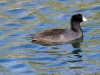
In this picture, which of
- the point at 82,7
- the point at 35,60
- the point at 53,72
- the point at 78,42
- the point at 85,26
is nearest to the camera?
the point at 53,72

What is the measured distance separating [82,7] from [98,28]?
2.86 meters

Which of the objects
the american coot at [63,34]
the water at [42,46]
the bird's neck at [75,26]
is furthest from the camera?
the bird's neck at [75,26]

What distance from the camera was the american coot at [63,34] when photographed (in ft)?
48.3

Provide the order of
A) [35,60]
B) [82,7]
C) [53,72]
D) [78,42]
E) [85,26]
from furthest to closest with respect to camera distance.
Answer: [82,7] → [85,26] → [78,42] → [35,60] → [53,72]

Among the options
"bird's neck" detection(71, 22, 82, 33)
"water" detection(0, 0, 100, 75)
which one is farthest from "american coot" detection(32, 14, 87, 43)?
"water" detection(0, 0, 100, 75)

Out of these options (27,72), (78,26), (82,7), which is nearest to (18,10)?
(82,7)

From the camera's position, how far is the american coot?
1472cm

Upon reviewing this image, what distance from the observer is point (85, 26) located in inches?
649

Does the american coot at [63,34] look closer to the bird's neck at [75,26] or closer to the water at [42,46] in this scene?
the bird's neck at [75,26]

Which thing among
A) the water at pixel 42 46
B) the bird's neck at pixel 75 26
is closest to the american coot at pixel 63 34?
the bird's neck at pixel 75 26

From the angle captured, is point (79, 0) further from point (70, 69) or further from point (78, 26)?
point (70, 69)

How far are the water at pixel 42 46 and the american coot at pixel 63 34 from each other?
0.91ft

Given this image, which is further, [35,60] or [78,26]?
[78,26]

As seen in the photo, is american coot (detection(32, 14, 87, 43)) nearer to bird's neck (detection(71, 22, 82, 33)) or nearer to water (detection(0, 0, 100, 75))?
bird's neck (detection(71, 22, 82, 33))
